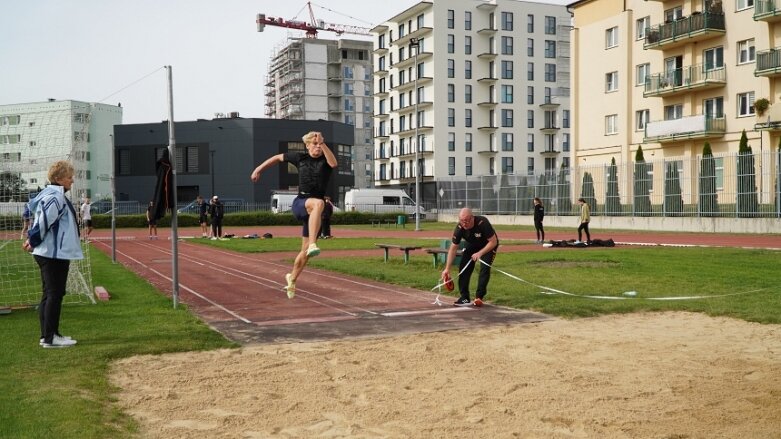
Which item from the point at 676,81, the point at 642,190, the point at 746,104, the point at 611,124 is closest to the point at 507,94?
the point at 611,124

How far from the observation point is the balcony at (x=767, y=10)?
38438 millimetres

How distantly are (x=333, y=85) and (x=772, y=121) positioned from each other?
3677 inches

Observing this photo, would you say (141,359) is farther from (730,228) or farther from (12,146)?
(730,228)

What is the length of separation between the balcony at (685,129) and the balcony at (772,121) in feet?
12.1

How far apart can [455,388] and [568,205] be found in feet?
130

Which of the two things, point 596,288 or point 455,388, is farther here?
point 596,288

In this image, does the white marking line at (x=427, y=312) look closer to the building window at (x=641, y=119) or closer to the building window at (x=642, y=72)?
the building window at (x=641, y=119)

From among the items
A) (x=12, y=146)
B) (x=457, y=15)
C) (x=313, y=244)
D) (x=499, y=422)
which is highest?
(x=457, y=15)

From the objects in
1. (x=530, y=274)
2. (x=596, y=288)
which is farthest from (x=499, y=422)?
(x=530, y=274)

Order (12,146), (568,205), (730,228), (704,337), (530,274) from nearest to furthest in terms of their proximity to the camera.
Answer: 1. (704,337)
2. (12,146)
3. (530,274)
4. (730,228)
5. (568,205)

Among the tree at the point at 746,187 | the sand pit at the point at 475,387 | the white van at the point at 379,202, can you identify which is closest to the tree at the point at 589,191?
the tree at the point at 746,187

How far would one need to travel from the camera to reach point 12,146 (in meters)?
13.5

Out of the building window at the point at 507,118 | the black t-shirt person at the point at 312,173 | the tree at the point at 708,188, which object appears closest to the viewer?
the black t-shirt person at the point at 312,173

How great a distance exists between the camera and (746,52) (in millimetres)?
42094
